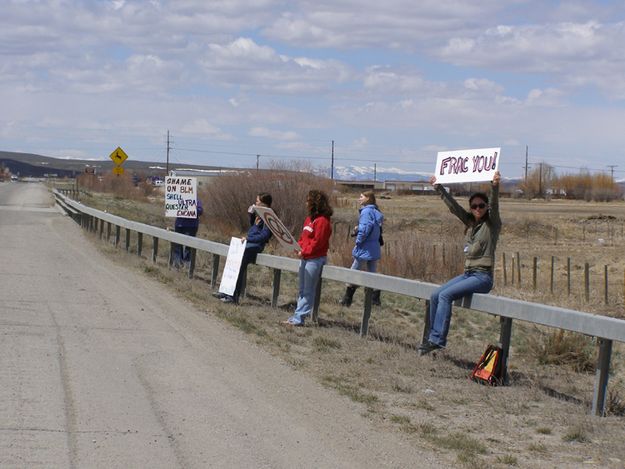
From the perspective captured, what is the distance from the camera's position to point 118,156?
36781 mm

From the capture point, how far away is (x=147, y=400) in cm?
769

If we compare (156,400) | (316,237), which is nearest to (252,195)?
(316,237)

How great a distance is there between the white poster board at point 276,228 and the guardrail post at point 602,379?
5.97m

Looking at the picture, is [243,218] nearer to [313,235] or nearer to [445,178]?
[313,235]

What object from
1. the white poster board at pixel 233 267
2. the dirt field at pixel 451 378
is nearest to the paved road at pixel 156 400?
the dirt field at pixel 451 378

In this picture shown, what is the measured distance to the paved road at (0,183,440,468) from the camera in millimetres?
6277

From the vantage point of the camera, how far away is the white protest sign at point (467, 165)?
29.8 feet

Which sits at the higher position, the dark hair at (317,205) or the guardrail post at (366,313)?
the dark hair at (317,205)

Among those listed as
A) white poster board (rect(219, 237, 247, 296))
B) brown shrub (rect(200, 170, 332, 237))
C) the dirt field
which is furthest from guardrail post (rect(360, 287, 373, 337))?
brown shrub (rect(200, 170, 332, 237))

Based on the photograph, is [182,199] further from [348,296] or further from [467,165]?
[467,165]

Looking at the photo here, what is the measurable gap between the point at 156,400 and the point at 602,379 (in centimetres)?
366

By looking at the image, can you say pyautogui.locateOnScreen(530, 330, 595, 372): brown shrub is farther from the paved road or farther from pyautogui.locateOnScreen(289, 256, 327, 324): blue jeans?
the paved road

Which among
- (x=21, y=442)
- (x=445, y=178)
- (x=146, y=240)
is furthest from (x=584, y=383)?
(x=146, y=240)

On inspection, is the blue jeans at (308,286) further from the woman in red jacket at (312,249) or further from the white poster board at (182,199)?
the white poster board at (182,199)
